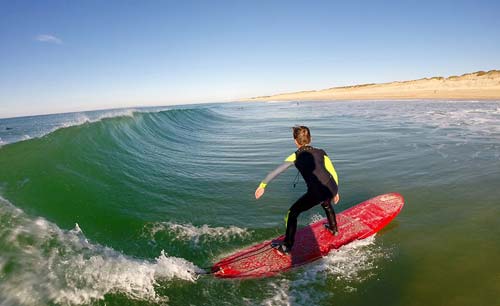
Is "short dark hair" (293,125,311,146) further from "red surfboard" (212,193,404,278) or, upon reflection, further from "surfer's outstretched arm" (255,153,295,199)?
"red surfboard" (212,193,404,278)

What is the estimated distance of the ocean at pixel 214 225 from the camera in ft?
12.8

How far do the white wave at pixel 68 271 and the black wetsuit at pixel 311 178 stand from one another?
1717mm

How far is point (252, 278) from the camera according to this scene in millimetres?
4375

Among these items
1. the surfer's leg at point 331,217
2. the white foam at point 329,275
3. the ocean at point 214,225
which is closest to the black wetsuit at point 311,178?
the surfer's leg at point 331,217

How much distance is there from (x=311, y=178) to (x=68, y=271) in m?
3.76

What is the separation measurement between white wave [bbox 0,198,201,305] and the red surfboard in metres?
0.70

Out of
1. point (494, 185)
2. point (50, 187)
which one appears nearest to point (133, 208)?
point (50, 187)

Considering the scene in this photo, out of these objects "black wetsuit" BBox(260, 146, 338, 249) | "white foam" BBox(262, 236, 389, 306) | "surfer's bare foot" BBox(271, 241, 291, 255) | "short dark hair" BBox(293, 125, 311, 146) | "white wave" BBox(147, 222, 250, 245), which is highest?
"short dark hair" BBox(293, 125, 311, 146)

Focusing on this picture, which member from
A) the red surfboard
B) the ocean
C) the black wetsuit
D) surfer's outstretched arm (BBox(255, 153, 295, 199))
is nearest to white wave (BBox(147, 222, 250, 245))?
the ocean

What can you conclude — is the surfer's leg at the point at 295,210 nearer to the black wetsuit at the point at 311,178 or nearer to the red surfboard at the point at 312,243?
the black wetsuit at the point at 311,178

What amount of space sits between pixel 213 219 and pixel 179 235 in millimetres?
920

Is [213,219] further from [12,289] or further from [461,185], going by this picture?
[461,185]

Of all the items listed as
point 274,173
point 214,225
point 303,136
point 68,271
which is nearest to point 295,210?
point 274,173

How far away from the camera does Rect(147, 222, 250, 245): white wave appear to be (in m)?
5.78
